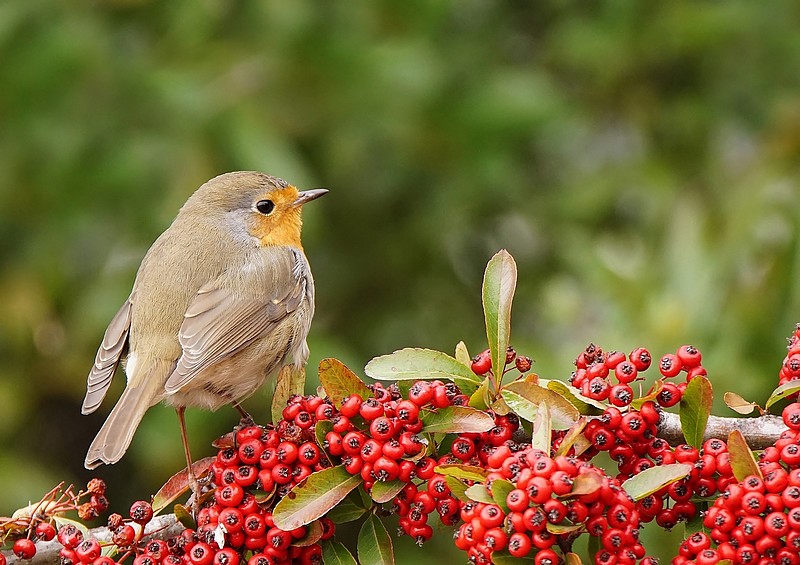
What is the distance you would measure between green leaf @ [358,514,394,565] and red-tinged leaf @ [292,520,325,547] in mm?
96

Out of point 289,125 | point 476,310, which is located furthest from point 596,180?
point 289,125

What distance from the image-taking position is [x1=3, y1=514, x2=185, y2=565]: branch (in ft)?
8.86

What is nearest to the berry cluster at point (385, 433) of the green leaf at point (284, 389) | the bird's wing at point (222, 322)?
the green leaf at point (284, 389)

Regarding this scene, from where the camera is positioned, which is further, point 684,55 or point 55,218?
point 684,55

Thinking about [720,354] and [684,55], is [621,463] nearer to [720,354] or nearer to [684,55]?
[720,354]

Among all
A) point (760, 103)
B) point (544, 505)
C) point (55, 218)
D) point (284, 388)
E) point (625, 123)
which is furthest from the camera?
point (625, 123)

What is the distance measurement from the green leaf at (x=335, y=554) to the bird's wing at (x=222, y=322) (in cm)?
128

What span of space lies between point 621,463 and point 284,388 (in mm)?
942

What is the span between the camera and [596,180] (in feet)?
21.5

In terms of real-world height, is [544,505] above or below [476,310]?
above

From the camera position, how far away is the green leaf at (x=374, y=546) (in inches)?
101

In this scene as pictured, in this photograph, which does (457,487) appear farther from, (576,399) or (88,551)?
(88,551)

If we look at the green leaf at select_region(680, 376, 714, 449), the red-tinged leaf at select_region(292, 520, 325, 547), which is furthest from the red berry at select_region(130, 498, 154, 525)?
the green leaf at select_region(680, 376, 714, 449)

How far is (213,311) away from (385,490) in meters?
1.83
